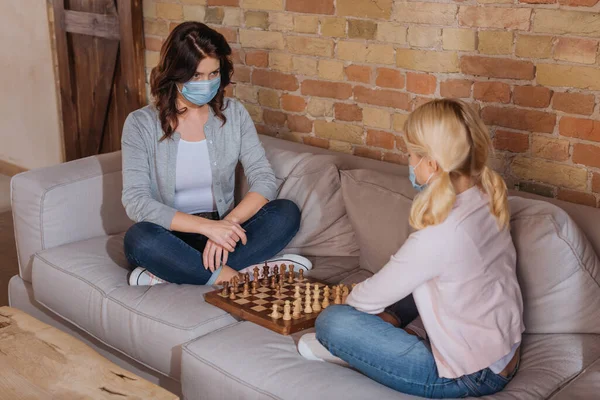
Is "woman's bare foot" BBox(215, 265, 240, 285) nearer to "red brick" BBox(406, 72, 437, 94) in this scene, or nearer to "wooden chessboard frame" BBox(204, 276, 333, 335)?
"wooden chessboard frame" BBox(204, 276, 333, 335)

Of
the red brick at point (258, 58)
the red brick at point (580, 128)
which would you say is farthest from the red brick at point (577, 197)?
the red brick at point (258, 58)

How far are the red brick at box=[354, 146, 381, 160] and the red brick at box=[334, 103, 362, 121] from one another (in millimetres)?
121

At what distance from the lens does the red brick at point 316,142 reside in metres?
3.08

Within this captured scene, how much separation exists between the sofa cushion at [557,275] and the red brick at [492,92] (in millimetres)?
589

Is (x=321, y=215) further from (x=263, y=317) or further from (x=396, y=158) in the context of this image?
(x=263, y=317)

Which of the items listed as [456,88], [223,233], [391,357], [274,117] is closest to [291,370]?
[391,357]

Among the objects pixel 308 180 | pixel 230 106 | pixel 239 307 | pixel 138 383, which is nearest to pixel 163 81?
pixel 230 106

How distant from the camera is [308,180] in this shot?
263 centimetres

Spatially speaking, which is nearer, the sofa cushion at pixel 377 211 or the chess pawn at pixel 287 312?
the chess pawn at pixel 287 312

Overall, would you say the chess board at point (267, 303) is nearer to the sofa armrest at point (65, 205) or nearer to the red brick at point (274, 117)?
the sofa armrest at point (65, 205)

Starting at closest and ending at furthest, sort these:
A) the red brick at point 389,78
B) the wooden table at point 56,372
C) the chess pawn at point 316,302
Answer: the wooden table at point 56,372 → the chess pawn at point 316,302 → the red brick at point 389,78

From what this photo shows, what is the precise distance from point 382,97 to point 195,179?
77cm

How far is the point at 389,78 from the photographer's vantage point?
109 inches

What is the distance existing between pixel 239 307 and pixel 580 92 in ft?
4.01
